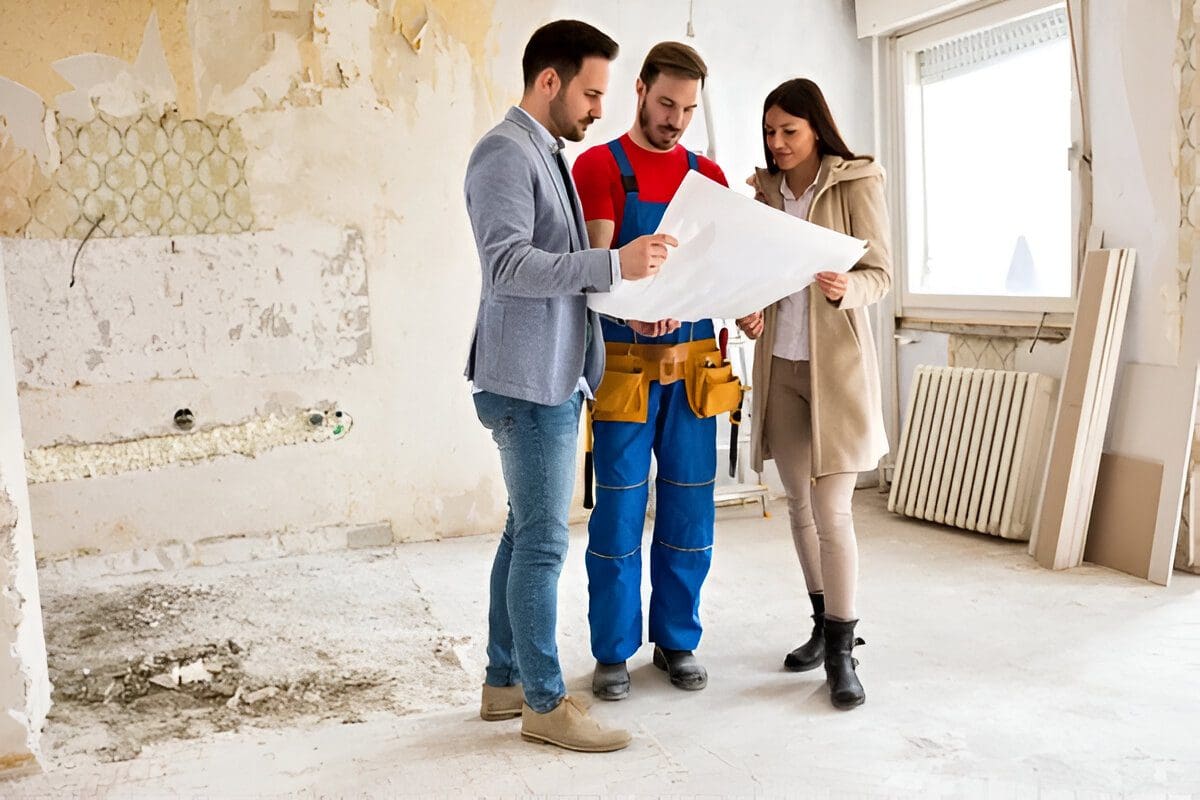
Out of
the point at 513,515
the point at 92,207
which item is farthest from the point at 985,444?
the point at 92,207

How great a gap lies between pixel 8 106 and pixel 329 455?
5.79 ft

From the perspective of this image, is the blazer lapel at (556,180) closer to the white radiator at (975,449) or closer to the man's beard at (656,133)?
the man's beard at (656,133)

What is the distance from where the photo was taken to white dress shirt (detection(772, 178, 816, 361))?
2.65m

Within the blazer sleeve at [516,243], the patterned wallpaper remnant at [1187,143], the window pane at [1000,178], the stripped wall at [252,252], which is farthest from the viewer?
the window pane at [1000,178]

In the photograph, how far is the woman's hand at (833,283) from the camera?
2408 mm

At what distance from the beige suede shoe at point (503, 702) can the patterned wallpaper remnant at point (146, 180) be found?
2458mm

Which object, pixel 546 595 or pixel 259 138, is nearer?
pixel 546 595

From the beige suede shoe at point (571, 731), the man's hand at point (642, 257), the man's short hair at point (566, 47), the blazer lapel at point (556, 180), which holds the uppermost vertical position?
the man's short hair at point (566, 47)

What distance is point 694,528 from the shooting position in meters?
2.76

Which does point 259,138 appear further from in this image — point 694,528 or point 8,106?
point 694,528

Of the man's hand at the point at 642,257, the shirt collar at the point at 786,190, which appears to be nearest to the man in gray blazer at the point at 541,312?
the man's hand at the point at 642,257

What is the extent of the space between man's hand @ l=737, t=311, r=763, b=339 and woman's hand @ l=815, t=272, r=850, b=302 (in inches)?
8.1

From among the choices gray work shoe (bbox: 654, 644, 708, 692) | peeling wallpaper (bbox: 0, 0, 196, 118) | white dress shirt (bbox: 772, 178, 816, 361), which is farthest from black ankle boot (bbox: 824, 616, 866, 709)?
peeling wallpaper (bbox: 0, 0, 196, 118)

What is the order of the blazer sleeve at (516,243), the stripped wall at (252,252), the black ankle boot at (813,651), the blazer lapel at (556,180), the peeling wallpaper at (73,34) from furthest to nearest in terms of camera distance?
1. the stripped wall at (252,252)
2. the peeling wallpaper at (73,34)
3. the black ankle boot at (813,651)
4. the blazer lapel at (556,180)
5. the blazer sleeve at (516,243)
